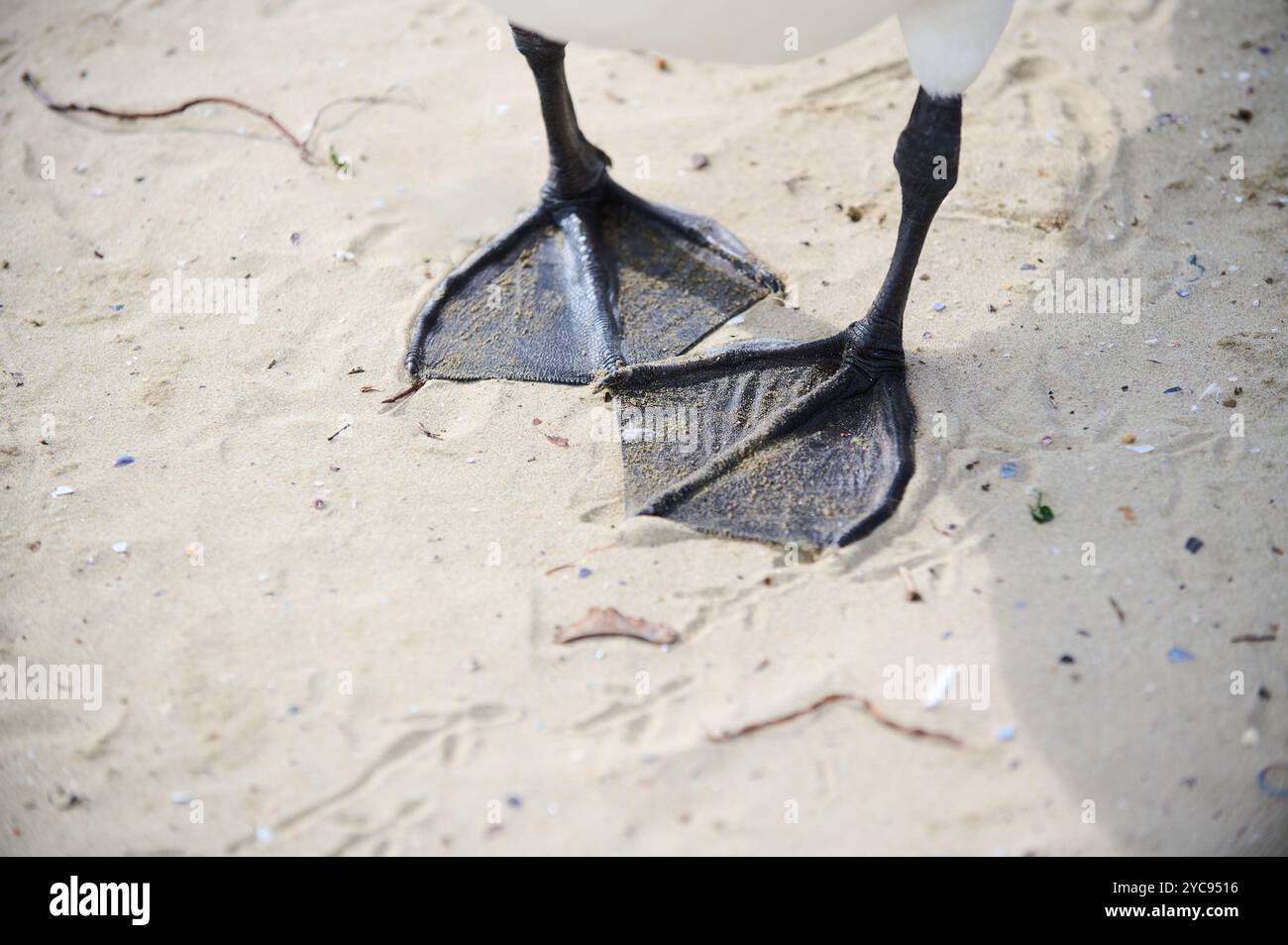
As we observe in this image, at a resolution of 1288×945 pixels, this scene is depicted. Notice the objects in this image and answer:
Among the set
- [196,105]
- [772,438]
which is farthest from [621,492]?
[196,105]

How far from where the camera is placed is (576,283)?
131 inches

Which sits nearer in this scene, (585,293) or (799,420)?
(799,420)

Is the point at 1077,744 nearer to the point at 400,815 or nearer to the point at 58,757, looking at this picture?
the point at 400,815

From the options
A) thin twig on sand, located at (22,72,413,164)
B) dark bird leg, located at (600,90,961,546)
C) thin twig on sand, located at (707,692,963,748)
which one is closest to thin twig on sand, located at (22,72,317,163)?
thin twig on sand, located at (22,72,413,164)

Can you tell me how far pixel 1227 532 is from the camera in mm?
2496

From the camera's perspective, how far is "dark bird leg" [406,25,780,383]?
3.14 m

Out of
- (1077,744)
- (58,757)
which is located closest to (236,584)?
(58,757)

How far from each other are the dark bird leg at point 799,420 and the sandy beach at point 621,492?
0.09 metres

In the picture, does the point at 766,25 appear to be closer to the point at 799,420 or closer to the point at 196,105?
the point at 799,420

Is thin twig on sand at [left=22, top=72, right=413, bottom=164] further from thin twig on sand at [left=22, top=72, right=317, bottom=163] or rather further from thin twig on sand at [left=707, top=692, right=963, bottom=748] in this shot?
thin twig on sand at [left=707, top=692, right=963, bottom=748]

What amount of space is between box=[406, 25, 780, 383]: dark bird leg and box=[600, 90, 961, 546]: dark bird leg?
222 mm

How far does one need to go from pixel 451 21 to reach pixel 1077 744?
12.2ft

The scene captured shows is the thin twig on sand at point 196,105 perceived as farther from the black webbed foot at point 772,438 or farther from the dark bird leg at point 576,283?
the black webbed foot at point 772,438

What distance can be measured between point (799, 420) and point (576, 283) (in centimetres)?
89
